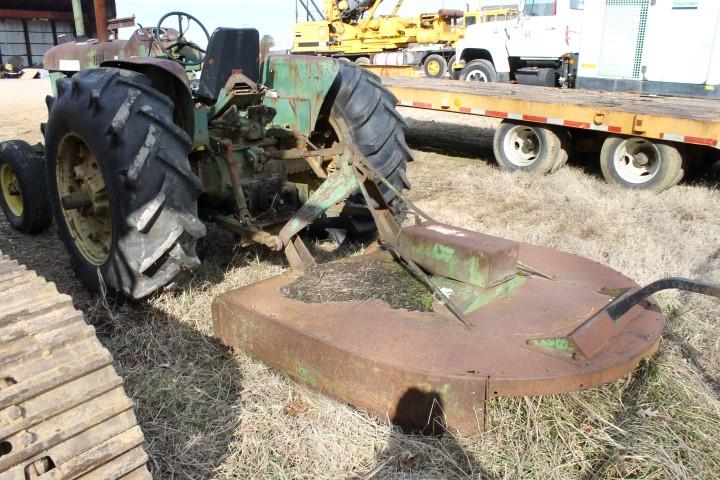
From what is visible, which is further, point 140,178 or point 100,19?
point 100,19

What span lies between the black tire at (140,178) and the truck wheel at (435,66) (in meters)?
13.2

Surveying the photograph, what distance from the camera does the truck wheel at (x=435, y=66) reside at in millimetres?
15266

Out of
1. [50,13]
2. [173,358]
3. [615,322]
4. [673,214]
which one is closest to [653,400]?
[615,322]

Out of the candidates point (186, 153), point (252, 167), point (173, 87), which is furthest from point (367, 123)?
point (186, 153)

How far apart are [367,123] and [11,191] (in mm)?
2645

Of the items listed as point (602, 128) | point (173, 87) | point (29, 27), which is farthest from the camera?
point (29, 27)

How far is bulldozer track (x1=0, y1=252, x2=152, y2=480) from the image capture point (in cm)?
132

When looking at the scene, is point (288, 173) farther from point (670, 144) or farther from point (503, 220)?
point (670, 144)

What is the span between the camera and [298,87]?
146 inches

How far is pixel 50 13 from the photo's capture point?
987 inches

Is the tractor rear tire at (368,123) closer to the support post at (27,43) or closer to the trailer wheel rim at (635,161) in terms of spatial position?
the trailer wheel rim at (635,161)

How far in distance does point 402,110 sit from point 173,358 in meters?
10.8

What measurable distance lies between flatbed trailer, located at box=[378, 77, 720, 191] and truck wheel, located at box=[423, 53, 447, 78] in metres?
7.85

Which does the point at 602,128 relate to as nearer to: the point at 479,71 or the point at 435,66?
the point at 479,71
